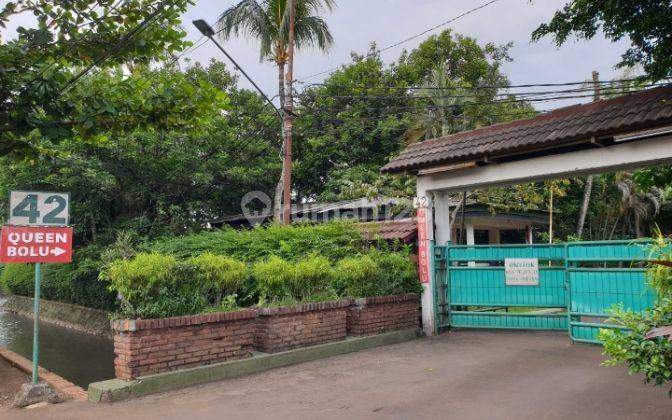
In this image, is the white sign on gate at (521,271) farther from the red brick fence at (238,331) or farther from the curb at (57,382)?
the curb at (57,382)

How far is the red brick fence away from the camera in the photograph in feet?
22.6

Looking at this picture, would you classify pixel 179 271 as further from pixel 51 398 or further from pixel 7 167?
pixel 7 167

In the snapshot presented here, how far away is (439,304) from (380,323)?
1.56 metres

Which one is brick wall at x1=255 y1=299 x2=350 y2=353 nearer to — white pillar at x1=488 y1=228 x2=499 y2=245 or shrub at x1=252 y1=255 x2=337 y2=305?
shrub at x1=252 y1=255 x2=337 y2=305

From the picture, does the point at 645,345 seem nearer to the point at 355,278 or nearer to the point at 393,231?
→ the point at 355,278

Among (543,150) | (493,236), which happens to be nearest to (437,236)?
(543,150)

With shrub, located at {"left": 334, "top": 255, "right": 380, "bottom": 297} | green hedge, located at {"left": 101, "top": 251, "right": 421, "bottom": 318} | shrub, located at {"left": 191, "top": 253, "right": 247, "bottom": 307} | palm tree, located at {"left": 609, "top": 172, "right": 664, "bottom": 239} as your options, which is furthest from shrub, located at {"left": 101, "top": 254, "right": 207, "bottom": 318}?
palm tree, located at {"left": 609, "top": 172, "right": 664, "bottom": 239}

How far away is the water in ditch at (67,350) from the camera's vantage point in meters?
10.7

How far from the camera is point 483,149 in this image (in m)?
9.81

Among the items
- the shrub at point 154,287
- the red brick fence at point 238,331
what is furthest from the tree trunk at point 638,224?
the shrub at point 154,287

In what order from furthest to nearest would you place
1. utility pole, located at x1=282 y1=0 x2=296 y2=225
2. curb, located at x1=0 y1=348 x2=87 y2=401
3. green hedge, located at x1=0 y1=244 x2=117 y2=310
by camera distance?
green hedge, located at x1=0 y1=244 x2=117 y2=310
utility pole, located at x1=282 y1=0 x2=296 y2=225
curb, located at x1=0 y1=348 x2=87 y2=401

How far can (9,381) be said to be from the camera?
835 cm

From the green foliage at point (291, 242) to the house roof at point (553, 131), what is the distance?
6.19ft

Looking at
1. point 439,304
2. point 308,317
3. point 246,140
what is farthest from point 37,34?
point 246,140
